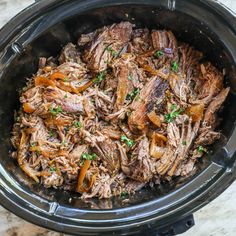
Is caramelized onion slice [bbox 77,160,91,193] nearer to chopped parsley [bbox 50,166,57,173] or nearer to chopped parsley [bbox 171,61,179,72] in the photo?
chopped parsley [bbox 50,166,57,173]

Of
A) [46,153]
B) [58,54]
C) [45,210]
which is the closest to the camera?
[45,210]

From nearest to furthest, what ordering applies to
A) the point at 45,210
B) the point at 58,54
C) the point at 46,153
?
the point at 45,210
the point at 46,153
the point at 58,54

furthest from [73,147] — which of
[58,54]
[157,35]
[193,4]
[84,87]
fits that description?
[193,4]

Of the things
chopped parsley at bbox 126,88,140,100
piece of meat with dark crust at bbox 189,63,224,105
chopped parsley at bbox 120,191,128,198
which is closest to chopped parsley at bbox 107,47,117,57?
chopped parsley at bbox 126,88,140,100

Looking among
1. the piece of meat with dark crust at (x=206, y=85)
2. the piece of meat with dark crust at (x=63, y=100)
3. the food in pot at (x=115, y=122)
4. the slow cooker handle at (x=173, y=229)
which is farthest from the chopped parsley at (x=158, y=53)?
the slow cooker handle at (x=173, y=229)

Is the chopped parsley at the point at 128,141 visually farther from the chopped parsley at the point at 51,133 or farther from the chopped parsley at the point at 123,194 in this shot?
the chopped parsley at the point at 51,133

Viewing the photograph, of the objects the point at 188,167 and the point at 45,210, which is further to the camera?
the point at 188,167

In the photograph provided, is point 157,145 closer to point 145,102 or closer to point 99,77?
point 145,102

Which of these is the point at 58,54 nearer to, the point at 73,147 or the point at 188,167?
the point at 73,147
